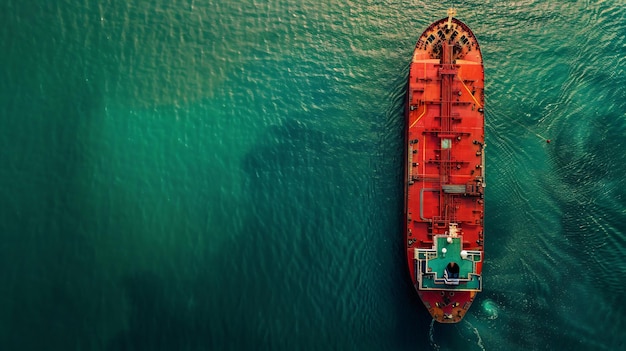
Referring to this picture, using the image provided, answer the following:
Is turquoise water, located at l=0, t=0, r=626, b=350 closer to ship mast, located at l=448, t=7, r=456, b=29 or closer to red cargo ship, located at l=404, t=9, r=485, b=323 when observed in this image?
ship mast, located at l=448, t=7, r=456, b=29

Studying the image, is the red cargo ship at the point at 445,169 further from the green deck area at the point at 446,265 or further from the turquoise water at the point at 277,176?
the turquoise water at the point at 277,176

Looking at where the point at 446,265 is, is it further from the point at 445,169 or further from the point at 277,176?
the point at 277,176

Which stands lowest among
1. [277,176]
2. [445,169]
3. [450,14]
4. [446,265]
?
[446,265]

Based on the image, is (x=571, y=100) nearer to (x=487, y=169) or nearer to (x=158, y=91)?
(x=487, y=169)

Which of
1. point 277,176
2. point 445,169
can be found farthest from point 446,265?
point 277,176

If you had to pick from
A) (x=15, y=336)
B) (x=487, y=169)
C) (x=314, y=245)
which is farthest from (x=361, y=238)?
(x=15, y=336)

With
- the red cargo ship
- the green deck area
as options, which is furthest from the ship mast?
the green deck area
